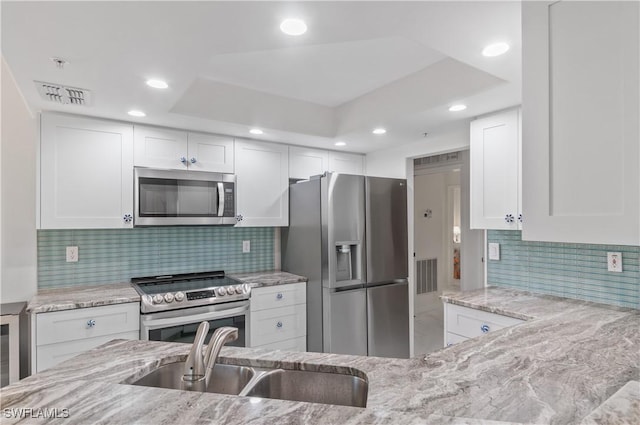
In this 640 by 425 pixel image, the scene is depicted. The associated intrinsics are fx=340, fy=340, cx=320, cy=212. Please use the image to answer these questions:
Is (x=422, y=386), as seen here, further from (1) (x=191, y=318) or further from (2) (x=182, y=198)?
(2) (x=182, y=198)

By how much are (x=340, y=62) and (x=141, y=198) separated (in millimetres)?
1854

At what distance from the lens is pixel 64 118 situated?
2.51 meters

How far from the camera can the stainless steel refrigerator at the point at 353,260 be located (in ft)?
9.80

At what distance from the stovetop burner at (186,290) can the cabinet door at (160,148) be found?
0.99 m

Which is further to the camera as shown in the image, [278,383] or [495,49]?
[495,49]

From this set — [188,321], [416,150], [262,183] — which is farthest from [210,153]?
[416,150]

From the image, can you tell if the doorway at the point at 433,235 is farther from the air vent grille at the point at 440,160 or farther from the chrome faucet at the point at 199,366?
the chrome faucet at the point at 199,366

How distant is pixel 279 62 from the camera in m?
2.32

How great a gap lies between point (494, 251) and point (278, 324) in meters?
1.93

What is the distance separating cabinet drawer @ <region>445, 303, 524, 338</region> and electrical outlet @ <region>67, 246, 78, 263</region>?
2.89 meters

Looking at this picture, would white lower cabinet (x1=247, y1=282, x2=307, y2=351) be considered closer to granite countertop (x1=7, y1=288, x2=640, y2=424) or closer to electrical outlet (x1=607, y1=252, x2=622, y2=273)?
granite countertop (x1=7, y1=288, x2=640, y2=424)

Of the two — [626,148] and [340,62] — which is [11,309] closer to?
[340,62]

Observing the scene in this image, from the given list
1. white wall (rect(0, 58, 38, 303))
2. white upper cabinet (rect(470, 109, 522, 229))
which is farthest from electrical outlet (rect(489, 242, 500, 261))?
white wall (rect(0, 58, 38, 303))

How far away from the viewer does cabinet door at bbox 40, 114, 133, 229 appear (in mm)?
2457
